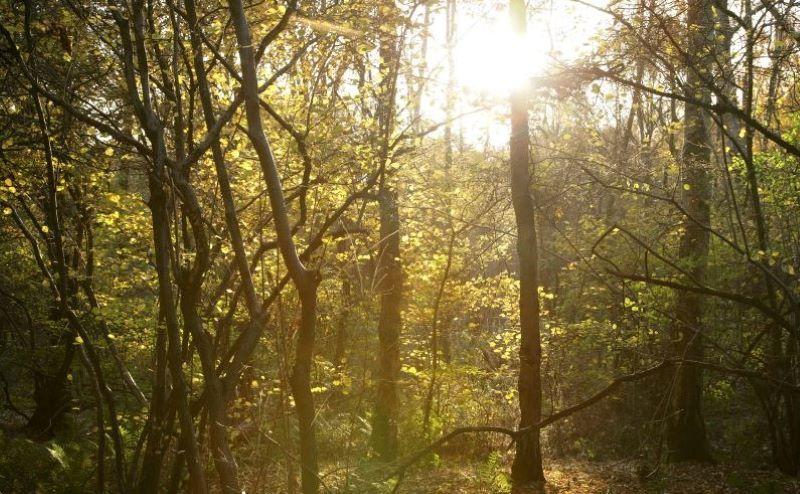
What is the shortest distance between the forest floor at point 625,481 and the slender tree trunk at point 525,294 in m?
0.36

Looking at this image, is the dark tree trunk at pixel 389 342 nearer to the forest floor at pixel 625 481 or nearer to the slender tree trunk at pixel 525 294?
the forest floor at pixel 625 481

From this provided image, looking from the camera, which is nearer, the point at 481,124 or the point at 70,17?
the point at 70,17

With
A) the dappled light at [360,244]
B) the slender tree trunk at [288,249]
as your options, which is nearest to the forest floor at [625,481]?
the dappled light at [360,244]

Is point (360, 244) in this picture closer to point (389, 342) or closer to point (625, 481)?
point (389, 342)

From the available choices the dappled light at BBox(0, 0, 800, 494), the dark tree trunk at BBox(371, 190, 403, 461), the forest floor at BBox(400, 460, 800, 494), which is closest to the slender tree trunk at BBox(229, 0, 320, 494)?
the dappled light at BBox(0, 0, 800, 494)

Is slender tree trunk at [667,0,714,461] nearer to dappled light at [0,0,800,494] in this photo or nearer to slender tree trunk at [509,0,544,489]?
dappled light at [0,0,800,494]

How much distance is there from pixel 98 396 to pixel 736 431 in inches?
434

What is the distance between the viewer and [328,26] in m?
5.38

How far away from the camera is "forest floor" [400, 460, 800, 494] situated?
8023mm

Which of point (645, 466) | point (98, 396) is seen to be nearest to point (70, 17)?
point (98, 396)

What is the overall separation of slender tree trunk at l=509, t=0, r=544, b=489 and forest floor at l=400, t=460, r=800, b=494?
36 cm

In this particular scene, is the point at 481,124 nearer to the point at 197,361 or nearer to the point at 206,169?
the point at 206,169

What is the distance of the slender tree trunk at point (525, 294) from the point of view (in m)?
8.46

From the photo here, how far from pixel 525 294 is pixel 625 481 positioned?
2.97 m
